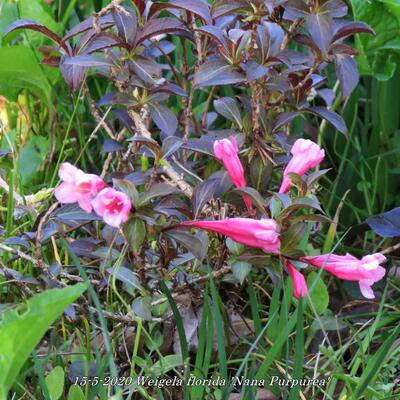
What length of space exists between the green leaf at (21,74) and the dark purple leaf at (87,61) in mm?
397

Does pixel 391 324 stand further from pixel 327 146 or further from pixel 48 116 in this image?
pixel 48 116

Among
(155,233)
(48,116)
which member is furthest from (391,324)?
(48,116)

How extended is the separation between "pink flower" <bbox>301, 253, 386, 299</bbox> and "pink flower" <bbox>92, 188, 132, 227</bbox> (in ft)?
1.07

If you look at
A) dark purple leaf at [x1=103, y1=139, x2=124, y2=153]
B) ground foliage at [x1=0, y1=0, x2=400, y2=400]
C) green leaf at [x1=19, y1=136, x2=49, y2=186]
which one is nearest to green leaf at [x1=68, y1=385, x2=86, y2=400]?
ground foliage at [x1=0, y1=0, x2=400, y2=400]

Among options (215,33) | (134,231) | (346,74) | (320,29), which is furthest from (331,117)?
(134,231)

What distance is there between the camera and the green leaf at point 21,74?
73.0 inches

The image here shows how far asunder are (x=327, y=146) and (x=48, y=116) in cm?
80

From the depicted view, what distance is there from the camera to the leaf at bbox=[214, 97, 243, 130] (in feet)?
5.08

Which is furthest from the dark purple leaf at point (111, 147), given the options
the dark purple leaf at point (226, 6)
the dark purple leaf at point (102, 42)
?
the dark purple leaf at point (226, 6)

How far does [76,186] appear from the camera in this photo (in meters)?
1.22

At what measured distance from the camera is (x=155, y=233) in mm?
1365

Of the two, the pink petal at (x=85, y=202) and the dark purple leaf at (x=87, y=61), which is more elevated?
the dark purple leaf at (x=87, y=61)

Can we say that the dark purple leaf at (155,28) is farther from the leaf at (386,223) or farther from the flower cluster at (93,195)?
the leaf at (386,223)

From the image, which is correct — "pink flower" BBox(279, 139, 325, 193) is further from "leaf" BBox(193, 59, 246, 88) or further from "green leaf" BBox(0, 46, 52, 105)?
"green leaf" BBox(0, 46, 52, 105)
